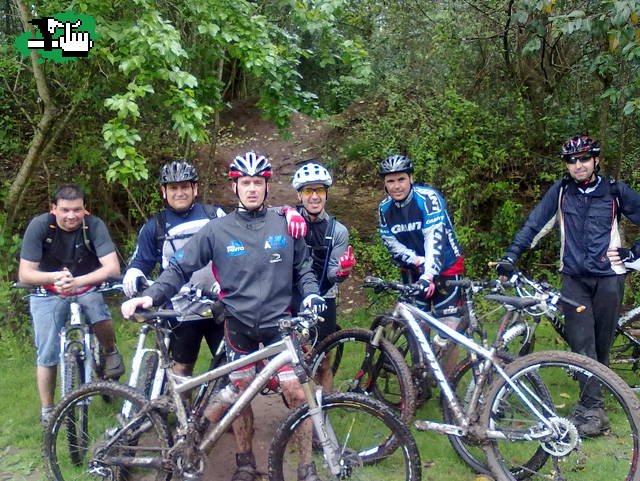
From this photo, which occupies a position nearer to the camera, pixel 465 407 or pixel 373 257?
pixel 465 407

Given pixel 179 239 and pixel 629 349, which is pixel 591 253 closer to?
pixel 629 349

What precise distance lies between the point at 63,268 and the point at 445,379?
2921mm

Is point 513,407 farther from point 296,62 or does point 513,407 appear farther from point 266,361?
point 296,62

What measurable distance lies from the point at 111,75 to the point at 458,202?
15.1ft

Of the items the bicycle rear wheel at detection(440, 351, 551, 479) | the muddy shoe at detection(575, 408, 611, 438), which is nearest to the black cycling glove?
the muddy shoe at detection(575, 408, 611, 438)

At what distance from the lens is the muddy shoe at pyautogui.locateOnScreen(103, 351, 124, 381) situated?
4.64 metres

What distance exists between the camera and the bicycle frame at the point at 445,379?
3633 millimetres

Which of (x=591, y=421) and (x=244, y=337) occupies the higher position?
(x=244, y=337)

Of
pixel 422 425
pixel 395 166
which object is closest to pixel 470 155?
pixel 395 166

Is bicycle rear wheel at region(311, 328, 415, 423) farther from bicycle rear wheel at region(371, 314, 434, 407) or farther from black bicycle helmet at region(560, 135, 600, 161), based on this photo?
black bicycle helmet at region(560, 135, 600, 161)

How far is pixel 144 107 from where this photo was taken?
22.9 feet

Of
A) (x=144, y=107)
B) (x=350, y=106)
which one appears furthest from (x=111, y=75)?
(x=350, y=106)

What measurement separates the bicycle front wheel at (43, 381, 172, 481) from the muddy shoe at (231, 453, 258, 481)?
483 mm

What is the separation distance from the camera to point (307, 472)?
3.52m
